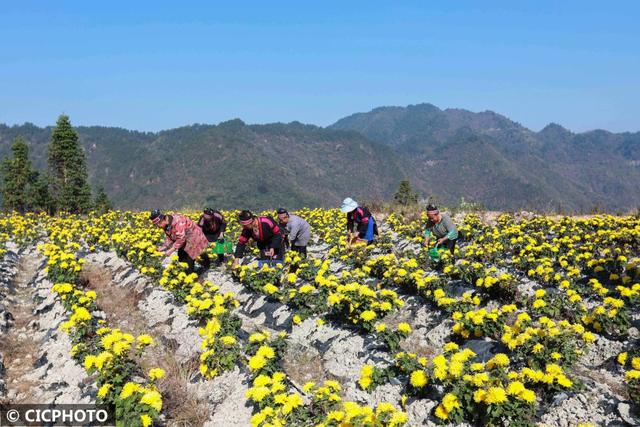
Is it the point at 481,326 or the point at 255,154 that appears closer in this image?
the point at 481,326

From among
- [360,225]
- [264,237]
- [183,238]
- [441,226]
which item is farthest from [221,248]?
[441,226]

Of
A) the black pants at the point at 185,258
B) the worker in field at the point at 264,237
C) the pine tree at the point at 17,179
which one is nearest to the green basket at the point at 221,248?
the black pants at the point at 185,258

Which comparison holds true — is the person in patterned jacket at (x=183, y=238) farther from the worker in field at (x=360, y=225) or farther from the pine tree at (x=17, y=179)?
the pine tree at (x=17, y=179)

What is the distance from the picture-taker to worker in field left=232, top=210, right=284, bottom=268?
28.5ft

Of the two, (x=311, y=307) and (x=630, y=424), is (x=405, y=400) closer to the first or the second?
(x=630, y=424)

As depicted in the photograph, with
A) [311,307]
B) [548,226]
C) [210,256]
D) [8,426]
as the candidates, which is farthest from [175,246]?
[548,226]

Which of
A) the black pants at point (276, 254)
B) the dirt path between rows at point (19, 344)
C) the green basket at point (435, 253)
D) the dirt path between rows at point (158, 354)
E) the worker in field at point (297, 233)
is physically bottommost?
the dirt path between rows at point (19, 344)

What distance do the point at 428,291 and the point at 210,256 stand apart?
5.62 meters

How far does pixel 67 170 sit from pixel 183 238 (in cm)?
3120

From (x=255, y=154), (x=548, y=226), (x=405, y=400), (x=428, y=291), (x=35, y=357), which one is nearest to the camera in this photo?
(x=405, y=400)

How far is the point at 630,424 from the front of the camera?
449cm

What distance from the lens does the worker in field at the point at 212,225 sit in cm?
1027

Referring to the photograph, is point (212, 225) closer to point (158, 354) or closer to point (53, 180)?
point (158, 354)

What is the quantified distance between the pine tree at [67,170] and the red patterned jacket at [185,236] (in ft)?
93.2
